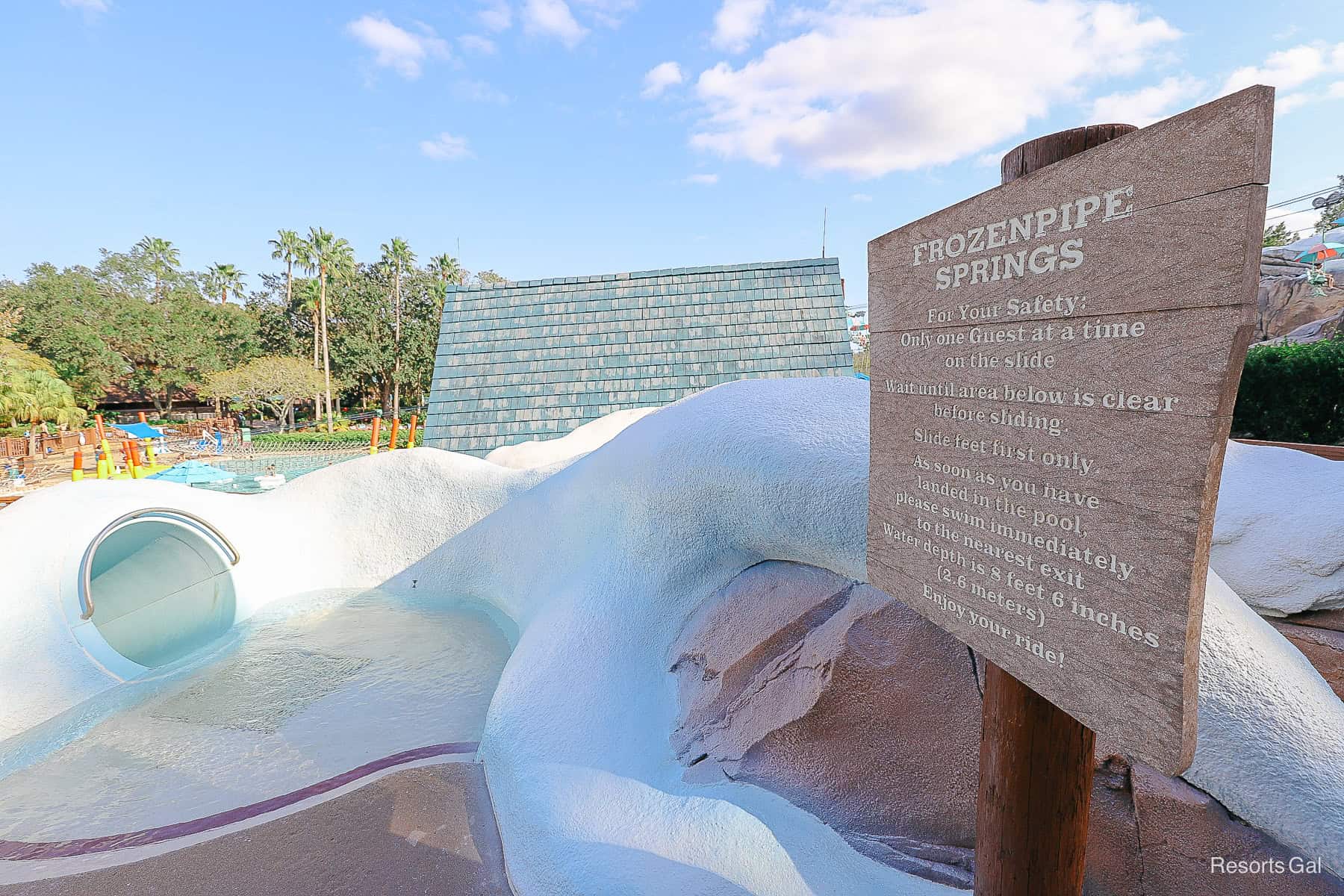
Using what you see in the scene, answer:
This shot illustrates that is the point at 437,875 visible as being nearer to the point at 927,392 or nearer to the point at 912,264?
the point at 927,392

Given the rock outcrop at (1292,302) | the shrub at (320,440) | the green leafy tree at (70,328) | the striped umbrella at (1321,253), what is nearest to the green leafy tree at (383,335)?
the shrub at (320,440)

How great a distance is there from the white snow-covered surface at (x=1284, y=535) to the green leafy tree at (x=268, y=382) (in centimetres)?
3349

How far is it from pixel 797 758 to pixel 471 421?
810 centimetres

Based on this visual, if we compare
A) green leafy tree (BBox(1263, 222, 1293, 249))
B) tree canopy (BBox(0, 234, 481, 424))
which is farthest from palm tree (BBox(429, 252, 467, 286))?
green leafy tree (BBox(1263, 222, 1293, 249))

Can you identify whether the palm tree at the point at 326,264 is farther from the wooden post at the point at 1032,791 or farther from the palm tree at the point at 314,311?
the wooden post at the point at 1032,791

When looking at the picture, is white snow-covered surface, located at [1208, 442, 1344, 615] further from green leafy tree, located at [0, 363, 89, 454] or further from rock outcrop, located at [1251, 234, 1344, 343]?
green leafy tree, located at [0, 363, 89, 454]

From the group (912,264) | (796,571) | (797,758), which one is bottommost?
(797,758)

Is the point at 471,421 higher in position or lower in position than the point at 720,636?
higher

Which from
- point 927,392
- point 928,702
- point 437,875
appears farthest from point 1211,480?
point 437,875

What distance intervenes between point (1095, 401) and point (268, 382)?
34.3 metres

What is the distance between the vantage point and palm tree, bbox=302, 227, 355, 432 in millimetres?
32750

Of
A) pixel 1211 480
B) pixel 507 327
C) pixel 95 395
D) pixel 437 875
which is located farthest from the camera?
pixel 95 395

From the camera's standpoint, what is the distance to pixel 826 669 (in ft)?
11.6

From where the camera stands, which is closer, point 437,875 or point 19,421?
point 437,875
